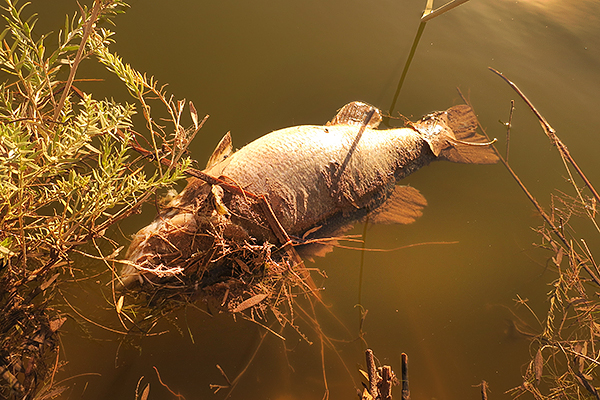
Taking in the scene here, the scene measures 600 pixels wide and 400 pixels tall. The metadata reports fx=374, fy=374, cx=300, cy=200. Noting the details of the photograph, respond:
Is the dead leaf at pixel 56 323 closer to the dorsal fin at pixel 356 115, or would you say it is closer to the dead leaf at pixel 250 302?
the dead leaf at pixel 250 302

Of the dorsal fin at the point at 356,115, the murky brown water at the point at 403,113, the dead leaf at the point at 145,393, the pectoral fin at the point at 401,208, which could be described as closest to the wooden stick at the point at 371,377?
the murky brown water at the point at 403,113

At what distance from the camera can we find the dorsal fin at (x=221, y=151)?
2.60 metres

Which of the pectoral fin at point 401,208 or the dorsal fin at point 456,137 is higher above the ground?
the dorsal fin at point 456,137

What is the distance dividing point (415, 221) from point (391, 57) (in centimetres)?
150

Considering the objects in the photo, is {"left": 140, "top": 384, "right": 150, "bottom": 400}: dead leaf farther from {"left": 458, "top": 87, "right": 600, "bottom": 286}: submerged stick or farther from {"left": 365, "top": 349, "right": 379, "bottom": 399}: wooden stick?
{"left": 458, "top": 87, "right": 600, "bottom": 286}: submerged stick

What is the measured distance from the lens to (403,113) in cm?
322

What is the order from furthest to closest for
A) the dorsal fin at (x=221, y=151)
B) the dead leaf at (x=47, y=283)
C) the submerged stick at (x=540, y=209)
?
the submerged stick at (x=540, y=209) → the dorsal fin at (x=221, y=151) → the dead leaf at (x=47, y=283)

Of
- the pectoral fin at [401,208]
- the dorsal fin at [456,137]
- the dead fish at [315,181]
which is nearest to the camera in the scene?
the dead fish at [315,181]

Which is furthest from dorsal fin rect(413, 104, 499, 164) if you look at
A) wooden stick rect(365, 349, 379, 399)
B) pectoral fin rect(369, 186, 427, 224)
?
wooden stick rect(365, 349, 379, 399)

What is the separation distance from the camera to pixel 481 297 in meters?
2.78

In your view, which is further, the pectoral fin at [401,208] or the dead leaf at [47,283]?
the pectoral fin at [401,208]

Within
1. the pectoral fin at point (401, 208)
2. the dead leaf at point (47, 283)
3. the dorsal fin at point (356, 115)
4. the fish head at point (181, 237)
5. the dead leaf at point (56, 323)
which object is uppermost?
the dorsal fin at point (356, 115)

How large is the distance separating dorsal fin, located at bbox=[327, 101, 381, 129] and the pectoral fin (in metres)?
0.57

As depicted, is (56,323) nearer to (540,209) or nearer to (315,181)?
(315,181)
